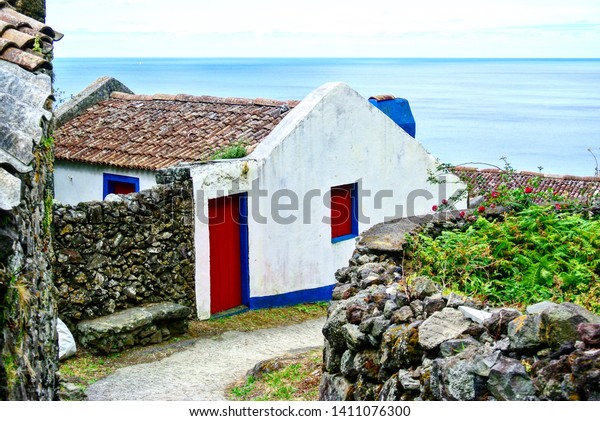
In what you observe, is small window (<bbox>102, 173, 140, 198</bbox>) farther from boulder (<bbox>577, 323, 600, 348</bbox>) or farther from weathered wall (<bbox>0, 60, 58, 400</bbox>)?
boulder (<bbox>577, 323, 600, 348</bbox>)

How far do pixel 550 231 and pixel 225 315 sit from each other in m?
7.72

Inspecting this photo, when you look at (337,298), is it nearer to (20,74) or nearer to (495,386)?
(495,386)

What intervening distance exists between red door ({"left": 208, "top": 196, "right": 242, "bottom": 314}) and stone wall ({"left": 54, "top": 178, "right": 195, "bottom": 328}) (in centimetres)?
50

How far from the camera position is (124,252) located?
1321cm

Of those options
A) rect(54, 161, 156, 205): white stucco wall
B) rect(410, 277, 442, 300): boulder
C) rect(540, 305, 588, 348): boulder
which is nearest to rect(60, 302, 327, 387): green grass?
rect(54, 161, 156, 205): white stucco wall

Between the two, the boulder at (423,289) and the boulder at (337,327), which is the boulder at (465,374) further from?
the boulder at (337,327)

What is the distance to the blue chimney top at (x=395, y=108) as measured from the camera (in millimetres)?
17984

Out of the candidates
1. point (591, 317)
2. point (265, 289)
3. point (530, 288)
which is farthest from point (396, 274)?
point (265, 289)

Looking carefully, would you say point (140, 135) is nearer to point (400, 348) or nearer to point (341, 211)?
point (341, 211)

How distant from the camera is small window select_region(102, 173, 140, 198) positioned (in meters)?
15.7

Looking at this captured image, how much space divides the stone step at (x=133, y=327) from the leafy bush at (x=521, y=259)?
5484mm

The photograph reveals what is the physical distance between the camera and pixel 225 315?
14383mm
